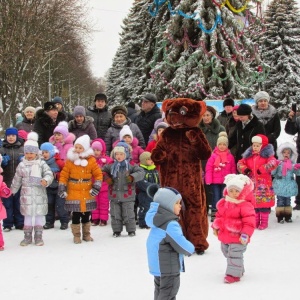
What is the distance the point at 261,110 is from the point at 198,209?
2.72 meters

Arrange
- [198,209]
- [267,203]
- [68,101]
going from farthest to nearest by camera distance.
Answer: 1. [68,101]
2. [267,203]
3. [198,209]

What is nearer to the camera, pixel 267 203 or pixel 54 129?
pixel 267 203

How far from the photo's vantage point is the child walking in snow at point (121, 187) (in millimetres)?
7117

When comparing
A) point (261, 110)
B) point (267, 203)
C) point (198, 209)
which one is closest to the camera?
point (198, 209)

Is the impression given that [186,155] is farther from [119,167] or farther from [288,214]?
[288,214]

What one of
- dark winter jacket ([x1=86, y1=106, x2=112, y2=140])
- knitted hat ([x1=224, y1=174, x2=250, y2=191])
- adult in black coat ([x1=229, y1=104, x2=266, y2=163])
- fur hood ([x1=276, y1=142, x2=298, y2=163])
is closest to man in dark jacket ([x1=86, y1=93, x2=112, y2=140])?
dark winter jacket ([x1=86, y1=106, x2=112, y2=140])

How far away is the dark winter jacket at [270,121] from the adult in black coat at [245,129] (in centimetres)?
33

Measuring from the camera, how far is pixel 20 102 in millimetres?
30859

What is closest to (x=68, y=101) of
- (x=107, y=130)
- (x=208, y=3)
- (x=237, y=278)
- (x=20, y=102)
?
(x=20, y=102)

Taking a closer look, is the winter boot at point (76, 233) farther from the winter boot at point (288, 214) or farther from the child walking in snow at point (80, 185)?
the winter boot at point (288, 214)

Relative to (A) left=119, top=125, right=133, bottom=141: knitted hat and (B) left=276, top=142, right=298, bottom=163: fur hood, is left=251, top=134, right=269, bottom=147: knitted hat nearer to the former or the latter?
(B) left=276, top=142, right=298, bottom=163: fur hood

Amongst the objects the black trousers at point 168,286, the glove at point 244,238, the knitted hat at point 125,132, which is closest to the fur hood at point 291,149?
the knitted hat at point 125,132

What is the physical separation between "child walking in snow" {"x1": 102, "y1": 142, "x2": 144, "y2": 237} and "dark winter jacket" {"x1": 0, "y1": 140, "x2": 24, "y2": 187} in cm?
149

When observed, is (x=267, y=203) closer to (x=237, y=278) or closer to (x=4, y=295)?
(x=237, y=278)
